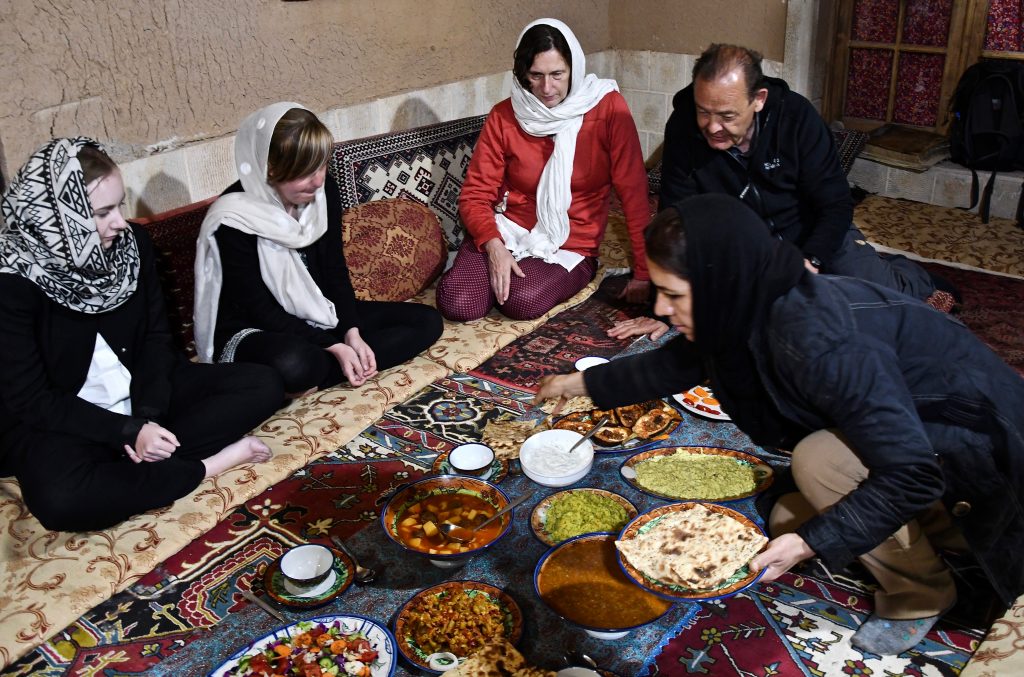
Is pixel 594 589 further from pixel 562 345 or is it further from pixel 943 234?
pixel 943 234

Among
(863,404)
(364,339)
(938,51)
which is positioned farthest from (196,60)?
(938,51)

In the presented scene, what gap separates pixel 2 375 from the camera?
219 centimetres

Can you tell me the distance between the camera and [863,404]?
5.26 feet

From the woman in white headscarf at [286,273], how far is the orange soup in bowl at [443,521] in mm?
857

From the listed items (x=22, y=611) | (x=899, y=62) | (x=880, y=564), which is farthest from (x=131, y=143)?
(x=899, y=62)

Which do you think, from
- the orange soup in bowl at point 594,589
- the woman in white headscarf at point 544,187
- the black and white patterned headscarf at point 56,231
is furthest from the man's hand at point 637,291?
the black and white patterned headscarf at point 56,231

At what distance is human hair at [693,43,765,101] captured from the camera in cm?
269

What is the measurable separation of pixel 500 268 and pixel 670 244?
1737 millimetres

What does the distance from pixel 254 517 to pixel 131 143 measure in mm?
1452

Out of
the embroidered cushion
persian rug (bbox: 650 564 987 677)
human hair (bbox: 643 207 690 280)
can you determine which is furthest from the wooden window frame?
human hair (bbox: 643 207 690 280)

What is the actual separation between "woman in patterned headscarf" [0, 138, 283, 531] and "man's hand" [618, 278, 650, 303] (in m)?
1.56

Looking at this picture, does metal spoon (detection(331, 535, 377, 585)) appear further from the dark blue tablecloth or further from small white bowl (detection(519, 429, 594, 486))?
small white bowl (detection(519, 429, 594, 486))

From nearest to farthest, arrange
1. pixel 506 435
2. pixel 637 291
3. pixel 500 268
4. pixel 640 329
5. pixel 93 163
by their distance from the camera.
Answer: pixel 93 163
pixel 506 435
pixel 640 329
pixel 500 268
pixel 637 291

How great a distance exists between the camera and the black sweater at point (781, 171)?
9.65 ft
